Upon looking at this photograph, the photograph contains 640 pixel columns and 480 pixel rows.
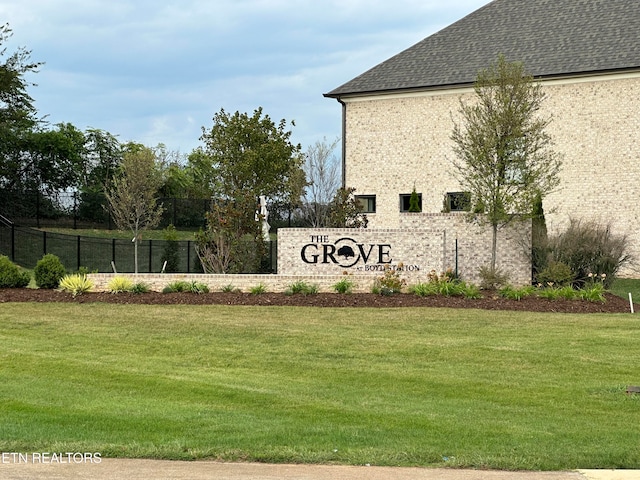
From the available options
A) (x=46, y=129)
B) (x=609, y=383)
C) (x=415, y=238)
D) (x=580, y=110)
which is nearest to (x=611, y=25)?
(x=580, y=110)

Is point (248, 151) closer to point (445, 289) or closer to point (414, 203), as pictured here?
point (414, 203)

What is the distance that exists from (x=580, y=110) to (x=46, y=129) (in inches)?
1492

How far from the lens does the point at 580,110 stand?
118 feet

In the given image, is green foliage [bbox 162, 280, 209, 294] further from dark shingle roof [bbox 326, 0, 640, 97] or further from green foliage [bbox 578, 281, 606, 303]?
dark shingle roof [bbox 326, 0, 640, 97]

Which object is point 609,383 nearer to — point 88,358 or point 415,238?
point 88,358

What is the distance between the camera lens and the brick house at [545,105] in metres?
35.4

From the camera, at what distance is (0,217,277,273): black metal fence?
4300cm

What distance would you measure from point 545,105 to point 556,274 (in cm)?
1310

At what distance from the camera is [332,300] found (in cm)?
2352

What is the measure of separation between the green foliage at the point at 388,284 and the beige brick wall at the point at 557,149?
308 inches

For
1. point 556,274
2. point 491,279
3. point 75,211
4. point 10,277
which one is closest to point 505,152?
point 491,279

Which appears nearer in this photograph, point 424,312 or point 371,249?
point 424,312

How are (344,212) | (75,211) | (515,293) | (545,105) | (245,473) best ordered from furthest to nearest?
(75,211) → (545,105) → (344,212) → (515,293) → (245,473)

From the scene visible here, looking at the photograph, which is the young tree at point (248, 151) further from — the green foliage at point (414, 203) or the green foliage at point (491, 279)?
the green foliage at point (491, 279)
